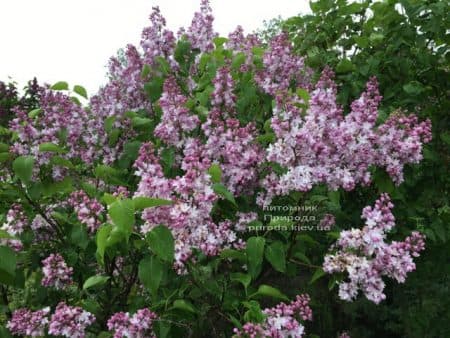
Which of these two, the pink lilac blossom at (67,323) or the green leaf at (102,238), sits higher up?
the green leaf at (102,238)

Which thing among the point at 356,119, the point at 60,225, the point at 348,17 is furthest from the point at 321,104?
the point at 348,17

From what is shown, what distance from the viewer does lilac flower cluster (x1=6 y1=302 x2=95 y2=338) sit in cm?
260

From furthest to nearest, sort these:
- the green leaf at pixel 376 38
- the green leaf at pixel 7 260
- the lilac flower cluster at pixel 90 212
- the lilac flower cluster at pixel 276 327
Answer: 1. the green leaf at pixel 376 38
2. the lilac flower cluster at pixel 90 212
3. the green leaf at pixel 7 260
4. the lilac flower cluster at pixel 276 327

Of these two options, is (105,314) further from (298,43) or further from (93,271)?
(298,43)

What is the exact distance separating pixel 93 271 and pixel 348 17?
145 inches

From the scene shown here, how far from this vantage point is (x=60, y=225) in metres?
3.58

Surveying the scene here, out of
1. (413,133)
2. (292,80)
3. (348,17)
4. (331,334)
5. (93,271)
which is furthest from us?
(331,334)

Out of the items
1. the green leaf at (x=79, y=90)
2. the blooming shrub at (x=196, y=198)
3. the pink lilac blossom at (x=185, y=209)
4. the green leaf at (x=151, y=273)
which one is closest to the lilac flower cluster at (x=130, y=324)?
the blooming shrub at (x=196, y=198)

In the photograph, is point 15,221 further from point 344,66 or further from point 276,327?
point 344,66

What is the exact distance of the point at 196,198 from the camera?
2.55m

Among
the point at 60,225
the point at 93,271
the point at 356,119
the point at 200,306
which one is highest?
the point at 356,119

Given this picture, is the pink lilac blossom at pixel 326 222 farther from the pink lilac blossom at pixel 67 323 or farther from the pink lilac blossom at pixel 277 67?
the pink lilac blossom at pixel 67 323

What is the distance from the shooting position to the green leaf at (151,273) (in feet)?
8.32

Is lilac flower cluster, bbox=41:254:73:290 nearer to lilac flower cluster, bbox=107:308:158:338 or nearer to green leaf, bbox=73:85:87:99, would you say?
lilac flower cluster, bbox=107:308:158:338
